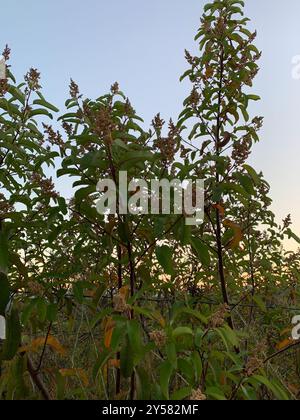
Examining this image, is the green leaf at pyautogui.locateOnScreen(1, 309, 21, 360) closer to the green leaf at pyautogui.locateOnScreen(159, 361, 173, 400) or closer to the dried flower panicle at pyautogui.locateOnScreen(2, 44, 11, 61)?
the green leaf at pyautogui.locateOnScreen(159, 361, 173, 400)

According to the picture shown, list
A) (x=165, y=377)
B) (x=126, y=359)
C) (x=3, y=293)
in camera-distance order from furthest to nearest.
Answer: (x=3, y=293) → (x=126, y=359) → (x=165, y=377)

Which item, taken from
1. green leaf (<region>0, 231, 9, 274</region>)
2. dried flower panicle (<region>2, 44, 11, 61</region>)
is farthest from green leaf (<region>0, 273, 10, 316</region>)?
dried flower panicle (<region>2, 44, 11, 61</region>)

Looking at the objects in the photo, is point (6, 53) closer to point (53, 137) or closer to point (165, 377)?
point (53, 137)

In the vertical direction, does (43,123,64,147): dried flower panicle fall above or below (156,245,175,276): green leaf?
above

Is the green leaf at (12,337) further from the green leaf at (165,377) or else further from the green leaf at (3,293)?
the green leaf at (165,377)

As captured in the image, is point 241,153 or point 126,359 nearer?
point 126,359

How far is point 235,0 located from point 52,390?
303cm

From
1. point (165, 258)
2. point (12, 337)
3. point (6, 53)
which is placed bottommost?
point (12, 337)

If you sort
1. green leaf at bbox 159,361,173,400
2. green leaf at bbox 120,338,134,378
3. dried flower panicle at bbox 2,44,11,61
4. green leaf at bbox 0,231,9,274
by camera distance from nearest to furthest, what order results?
1. green leaf at bbox 159,361,173,400
2. green leaf at bbox 120,338,134,378
3. green leaf at bbox 0,231,9,274
4. dried flower panicle at bbox 2,44,11,61

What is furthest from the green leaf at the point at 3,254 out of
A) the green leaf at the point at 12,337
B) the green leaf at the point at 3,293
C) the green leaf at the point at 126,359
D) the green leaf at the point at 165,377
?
the green leaf at the point at 165,377

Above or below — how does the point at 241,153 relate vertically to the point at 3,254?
above

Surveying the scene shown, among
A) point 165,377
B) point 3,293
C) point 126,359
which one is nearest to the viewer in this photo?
point 165,377

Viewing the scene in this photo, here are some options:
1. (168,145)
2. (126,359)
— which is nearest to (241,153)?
(168,145)
